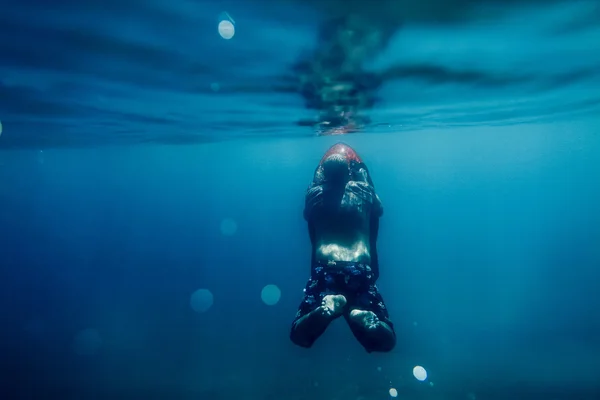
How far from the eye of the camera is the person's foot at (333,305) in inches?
A: 211

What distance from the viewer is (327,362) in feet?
62.4

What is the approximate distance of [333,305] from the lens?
215 inches

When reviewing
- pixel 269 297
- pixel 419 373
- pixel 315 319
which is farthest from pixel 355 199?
pixel 269 297

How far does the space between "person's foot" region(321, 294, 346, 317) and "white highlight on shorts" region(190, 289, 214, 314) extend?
102ft

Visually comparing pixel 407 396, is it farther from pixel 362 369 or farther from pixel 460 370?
pixel 460 370

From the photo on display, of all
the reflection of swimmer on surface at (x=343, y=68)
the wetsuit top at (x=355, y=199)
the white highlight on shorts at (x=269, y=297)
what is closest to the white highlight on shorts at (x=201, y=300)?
the white highlight on shorts at (x=269, y=297)

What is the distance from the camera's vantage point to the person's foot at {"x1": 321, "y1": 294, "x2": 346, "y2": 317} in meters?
5.36

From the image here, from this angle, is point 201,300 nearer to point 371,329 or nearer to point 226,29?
point 226,29

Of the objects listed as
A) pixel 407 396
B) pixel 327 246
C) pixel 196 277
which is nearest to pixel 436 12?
pixel 327 246

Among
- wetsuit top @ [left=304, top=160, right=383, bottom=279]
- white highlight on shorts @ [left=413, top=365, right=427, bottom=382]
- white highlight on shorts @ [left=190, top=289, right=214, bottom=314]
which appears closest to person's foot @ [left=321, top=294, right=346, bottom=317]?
wetsuit top @ [left=304, top=160, right=383, bottom=279]

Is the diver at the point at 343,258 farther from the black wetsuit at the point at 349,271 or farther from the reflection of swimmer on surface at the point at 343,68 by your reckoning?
the reflection of swimmer on surface at the point at 343,68

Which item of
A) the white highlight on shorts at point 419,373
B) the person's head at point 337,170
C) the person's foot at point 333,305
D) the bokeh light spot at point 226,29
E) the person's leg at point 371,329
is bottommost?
the white highlight on shorts at point 419,373

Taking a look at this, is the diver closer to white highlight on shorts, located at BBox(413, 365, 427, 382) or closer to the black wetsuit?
the black wetsuit

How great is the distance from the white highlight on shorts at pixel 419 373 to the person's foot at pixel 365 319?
1317cm
